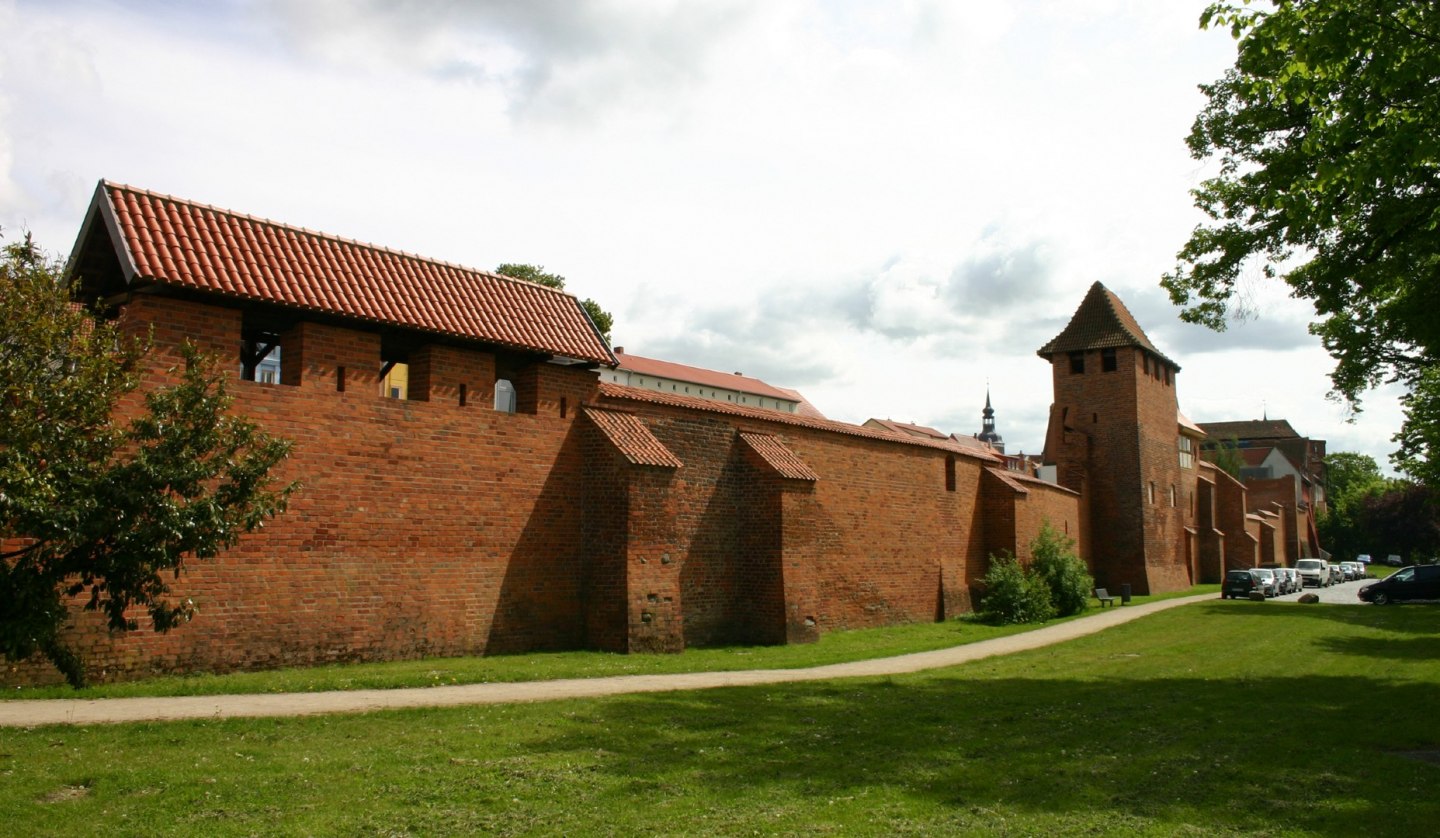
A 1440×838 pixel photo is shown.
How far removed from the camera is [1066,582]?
27328mm

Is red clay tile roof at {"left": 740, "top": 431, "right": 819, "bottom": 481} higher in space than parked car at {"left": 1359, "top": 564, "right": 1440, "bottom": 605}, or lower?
higher

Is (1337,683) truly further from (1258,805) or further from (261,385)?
(261,385)

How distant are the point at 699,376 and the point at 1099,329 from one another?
35.8 m

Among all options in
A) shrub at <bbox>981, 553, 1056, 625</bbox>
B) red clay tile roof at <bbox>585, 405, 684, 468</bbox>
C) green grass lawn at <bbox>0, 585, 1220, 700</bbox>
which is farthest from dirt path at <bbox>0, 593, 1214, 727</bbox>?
shrub at <bbox>981, 553, 1056, 625</bbox>

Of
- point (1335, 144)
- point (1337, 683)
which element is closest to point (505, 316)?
point (1335, 144)

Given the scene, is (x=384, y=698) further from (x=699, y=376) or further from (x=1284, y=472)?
(x=1284, y=472)

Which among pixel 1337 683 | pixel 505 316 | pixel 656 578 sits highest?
pixel 505 316

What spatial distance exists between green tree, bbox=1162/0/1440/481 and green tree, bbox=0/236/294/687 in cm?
1004

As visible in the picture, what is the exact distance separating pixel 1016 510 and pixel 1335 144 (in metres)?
19.8

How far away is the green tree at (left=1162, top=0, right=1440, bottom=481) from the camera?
28.7 ft

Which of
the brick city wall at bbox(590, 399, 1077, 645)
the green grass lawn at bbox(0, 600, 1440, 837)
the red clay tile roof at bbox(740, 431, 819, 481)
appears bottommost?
the green grass lawn at bbox(0, 600, 1440, 837)

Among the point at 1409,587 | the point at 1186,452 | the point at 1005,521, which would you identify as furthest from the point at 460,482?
the point at 1186,452

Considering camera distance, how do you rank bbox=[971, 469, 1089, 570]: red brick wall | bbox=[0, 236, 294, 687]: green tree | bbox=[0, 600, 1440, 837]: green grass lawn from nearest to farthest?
bbox=[0, 600, 1440, 837]: green grass lawn → bbox=[0, 236, 294, 687]: green tree → bbox=[971, 469, 1089, 570]: red brick wall

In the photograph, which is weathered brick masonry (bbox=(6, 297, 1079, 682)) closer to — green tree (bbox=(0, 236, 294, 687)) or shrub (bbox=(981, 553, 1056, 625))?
green tree (bbox=(0, 236, 294, 687))
